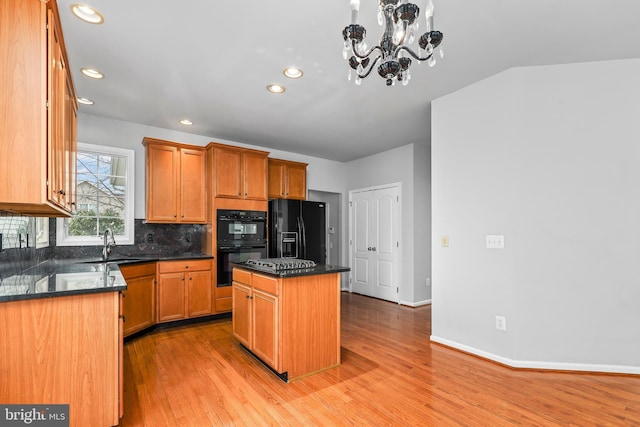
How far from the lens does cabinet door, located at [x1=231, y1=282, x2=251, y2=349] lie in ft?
→ 9.80

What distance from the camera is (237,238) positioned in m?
4.46

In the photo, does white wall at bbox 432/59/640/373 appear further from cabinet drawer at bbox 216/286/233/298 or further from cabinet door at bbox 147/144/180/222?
cabinet door at bbox 147/144/180/222

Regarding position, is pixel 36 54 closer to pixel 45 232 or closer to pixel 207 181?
pixel 45 232

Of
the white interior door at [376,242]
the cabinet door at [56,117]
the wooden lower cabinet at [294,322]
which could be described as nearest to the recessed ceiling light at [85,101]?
the cabinet door at [56,117]

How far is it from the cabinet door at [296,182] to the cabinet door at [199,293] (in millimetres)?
1877

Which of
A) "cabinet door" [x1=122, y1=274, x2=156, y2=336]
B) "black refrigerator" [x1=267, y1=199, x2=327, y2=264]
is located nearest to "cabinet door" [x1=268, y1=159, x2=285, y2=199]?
"black refrigerator" [x1=267, y1=199, x2=327, y2=264]

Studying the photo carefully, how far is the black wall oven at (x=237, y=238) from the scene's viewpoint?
14.1 feet

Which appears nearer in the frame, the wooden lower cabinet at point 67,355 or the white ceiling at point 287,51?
the wooden lower cabinet at point 67,355

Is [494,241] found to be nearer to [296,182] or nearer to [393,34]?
[393,34]

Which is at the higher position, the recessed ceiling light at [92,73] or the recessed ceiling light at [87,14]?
the recessed ceiling light at [87,14]

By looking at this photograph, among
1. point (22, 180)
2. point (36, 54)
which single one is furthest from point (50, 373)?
point (36, 54)

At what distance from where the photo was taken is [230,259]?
440cm

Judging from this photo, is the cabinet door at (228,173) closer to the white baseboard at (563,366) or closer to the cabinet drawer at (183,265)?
the cabinet drawer at (183,265)

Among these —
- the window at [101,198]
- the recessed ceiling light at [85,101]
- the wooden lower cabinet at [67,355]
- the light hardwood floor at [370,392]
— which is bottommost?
the light hardwood floor at [370,392]
